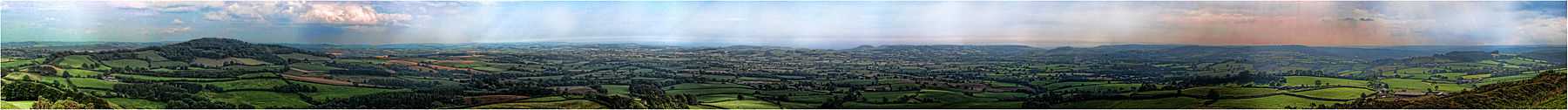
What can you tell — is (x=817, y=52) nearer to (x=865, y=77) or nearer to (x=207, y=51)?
(x=865, y=77)

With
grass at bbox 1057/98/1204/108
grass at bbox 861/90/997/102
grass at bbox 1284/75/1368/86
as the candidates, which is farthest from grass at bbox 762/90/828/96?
grass at bbox 1284/75/1368/86

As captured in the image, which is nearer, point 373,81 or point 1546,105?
point 1546,105

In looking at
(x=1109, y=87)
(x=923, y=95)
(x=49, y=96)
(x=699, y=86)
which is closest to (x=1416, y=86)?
(x=1109, y=87)

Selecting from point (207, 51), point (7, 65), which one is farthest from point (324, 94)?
point (7, 65)

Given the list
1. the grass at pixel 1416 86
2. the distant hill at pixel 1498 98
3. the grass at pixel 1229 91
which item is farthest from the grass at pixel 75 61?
the grass at pixel 1416 86

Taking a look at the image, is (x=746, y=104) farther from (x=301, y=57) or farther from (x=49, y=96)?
(x=49, y=96)

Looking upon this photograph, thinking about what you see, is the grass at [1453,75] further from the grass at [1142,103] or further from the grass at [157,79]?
the grass at [157,79]
